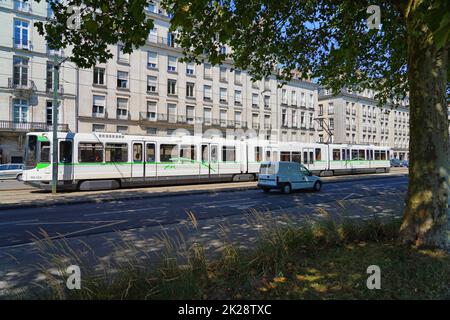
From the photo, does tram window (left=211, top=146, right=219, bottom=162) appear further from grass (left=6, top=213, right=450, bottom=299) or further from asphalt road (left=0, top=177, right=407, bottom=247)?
grass (left=6, top=213, right=450, bottom=299)

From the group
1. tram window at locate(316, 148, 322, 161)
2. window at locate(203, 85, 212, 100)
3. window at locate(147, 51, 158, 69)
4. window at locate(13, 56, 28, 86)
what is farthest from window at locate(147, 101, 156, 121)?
tram window at locate(316, 148, 322, 161)

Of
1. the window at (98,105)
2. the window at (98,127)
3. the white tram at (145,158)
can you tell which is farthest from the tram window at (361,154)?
the window at (98,105)

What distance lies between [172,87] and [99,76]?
9.52m

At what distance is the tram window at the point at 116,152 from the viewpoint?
55.8 ft

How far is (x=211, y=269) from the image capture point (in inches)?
158

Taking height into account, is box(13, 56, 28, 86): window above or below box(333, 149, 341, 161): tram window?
above

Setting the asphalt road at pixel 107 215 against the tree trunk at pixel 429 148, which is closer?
the tree trunk at pixel 429 148

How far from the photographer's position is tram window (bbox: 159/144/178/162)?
19.0m

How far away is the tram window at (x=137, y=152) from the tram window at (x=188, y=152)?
2741 mm

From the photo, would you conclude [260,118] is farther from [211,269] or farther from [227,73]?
[211,269]

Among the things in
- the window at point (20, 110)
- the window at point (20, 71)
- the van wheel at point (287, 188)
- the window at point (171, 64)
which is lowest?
the van wheel at point (287, 188)

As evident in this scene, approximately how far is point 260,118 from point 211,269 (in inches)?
1916

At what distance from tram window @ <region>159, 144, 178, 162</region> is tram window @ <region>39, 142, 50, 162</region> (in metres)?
6.00

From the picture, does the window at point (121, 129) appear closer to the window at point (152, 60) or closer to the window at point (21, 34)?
the window at point (152, 60)
